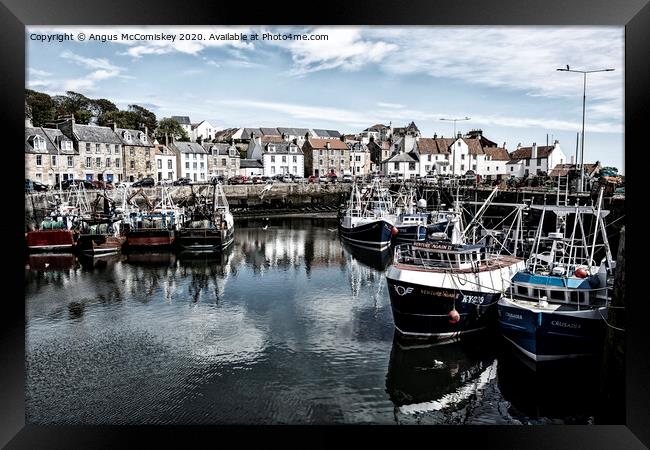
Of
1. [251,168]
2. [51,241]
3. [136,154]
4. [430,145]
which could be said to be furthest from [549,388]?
[251,168]

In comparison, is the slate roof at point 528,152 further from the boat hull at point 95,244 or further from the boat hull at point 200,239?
the boat hull at point 95,244

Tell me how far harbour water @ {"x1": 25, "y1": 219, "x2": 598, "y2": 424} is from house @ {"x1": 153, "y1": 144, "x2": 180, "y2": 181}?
68.7ft

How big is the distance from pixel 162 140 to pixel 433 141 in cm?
1959

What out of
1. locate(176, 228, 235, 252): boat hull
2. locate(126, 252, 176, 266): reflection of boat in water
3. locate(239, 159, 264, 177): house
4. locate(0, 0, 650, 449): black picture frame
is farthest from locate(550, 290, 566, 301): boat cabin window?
locate(239, 159, 264, 177): house

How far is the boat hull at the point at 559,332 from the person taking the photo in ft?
32.5

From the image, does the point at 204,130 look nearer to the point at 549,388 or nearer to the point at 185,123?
the point at 185,123

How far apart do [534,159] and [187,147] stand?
26.8 metres

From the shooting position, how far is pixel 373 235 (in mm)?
27219

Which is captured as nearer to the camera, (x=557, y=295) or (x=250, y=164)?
(x=557, y=295)

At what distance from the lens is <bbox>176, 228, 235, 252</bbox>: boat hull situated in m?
24.3

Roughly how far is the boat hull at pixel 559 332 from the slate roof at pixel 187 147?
34.2m

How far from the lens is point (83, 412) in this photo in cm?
870

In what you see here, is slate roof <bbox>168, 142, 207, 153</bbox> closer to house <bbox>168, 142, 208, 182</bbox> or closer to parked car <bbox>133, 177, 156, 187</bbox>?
house <bbox>168, 142, 208, 182</bbox>
